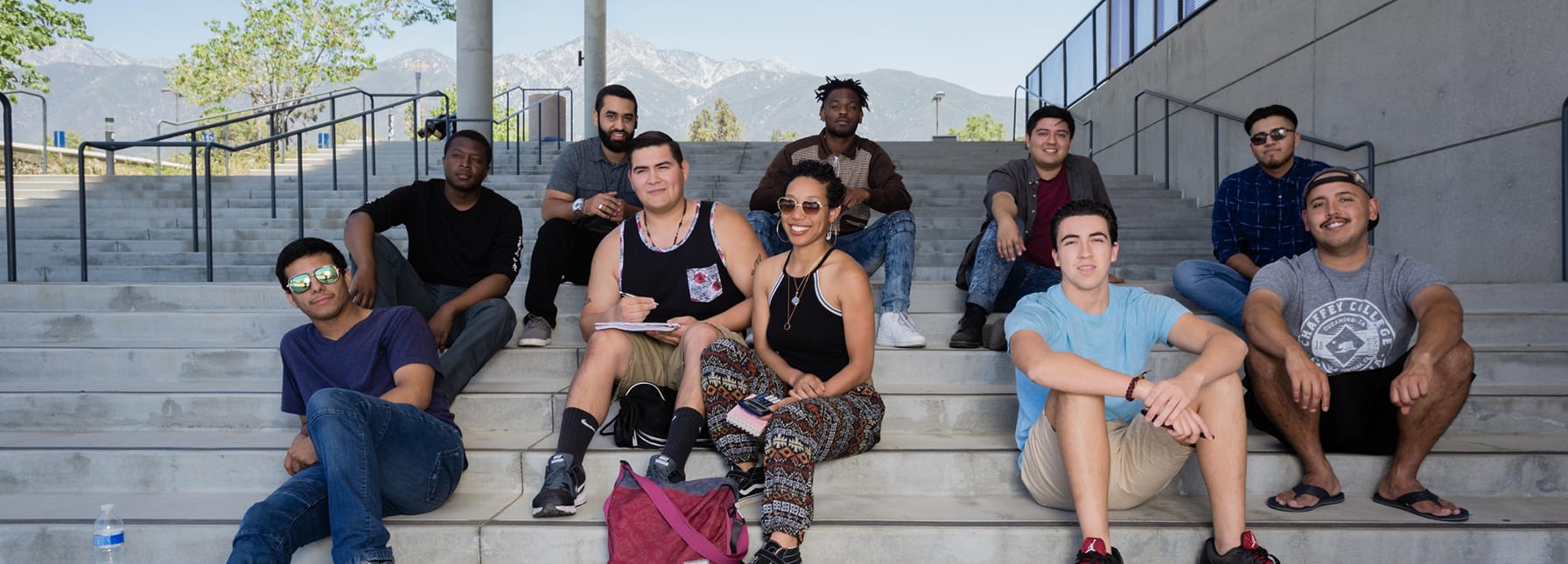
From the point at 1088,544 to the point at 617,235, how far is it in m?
1.94

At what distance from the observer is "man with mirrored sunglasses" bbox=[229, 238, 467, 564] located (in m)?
2.65

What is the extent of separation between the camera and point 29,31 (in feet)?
57.0

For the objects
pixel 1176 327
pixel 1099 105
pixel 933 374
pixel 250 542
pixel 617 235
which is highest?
pixel 1099 105

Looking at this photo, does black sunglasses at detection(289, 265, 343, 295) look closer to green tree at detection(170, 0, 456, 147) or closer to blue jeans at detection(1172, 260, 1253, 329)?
blue jeans at detection(1172, 260, 1253, 329)

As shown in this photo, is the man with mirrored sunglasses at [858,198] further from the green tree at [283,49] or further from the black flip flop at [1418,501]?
the green tree at [283,49]

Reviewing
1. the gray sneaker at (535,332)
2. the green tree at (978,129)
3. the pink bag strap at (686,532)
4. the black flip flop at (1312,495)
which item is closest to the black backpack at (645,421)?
the pink bag strap at (686,532)

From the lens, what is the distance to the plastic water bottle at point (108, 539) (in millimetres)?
2746

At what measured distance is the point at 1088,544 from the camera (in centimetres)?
257

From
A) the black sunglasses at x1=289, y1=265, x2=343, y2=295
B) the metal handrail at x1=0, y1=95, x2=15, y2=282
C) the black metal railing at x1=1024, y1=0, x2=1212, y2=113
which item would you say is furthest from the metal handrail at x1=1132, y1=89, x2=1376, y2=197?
the metal handrail at x1=0, y1=95, x2=15, y2=282

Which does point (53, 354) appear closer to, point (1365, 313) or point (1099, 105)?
point (1365, 313)

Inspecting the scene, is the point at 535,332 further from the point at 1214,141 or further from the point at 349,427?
the point at 1214,141

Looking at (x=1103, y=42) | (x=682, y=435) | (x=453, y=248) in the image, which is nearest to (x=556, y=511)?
(x=682, y=435)

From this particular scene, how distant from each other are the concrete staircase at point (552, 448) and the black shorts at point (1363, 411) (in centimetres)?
8

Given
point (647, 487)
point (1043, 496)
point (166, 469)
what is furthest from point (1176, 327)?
point (166, 469)
